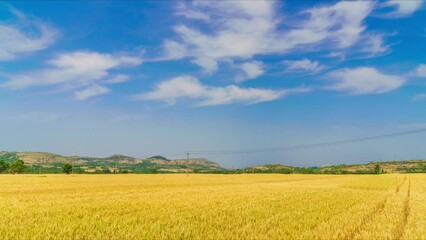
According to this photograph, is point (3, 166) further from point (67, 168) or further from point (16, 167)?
point (67, 168)

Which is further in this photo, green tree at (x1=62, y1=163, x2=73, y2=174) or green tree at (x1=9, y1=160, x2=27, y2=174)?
green tree at (x1=9, y1=160, x2=27, y2=174)

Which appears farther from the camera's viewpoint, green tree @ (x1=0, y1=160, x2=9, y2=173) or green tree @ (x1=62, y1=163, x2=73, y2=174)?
green tree @ (x1=0, y1=160, x2=9, y2=173)

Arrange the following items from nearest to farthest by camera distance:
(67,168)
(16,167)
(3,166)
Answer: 1. (67,168)
2. (16,167)
3. (3,166)

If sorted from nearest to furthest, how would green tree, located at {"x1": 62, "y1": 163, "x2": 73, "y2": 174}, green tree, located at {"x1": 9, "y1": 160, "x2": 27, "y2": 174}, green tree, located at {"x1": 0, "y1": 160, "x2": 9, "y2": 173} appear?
green tree, located at {"x1": 62, "y1": 163, "x2": 73, "y2": 174} < green tree, located at {"x1": 9, "y1": 160, "x2": 27, "y2": 174} < green tree, located at {"x1": 0, "y1": 160, "x2": 9, "y2": 173}

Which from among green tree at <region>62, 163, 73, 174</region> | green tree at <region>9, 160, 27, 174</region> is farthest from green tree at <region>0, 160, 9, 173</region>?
green tree at <region>62, 163, 73, 174</region>

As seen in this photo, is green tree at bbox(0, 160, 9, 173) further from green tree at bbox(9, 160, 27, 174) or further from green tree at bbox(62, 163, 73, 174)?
green tree at bbox(62, 163, 73, 174)

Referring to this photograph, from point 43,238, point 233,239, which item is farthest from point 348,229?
point 43,238

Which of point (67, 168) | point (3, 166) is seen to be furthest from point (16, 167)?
point (67, 168)

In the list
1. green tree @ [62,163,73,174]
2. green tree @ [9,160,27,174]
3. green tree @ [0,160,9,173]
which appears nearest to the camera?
green tree @ [62,163,73,174]

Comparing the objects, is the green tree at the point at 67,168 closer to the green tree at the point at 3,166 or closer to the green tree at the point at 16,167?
the green tree at the point at 16,167

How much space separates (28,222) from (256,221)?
8.24 metres

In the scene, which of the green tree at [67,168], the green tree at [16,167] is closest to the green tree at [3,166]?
the green tree at [16,167]

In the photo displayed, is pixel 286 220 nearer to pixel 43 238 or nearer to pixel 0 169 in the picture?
pixel 43 238

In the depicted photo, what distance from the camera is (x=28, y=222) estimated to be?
13750 mm
